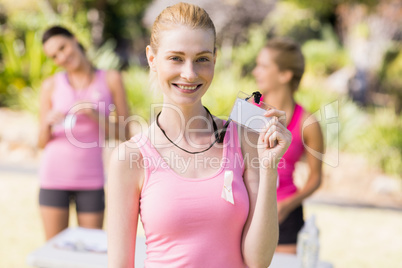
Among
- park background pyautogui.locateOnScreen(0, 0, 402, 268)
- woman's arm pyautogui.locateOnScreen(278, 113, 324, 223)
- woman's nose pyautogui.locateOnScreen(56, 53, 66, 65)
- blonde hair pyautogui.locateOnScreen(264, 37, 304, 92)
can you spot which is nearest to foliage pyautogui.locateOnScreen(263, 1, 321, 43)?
park background pyautogui.locateOnScreen(0, 0, 402, 268)

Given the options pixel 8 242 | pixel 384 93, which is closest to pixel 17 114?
pixel 8 242

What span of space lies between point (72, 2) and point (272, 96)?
10.3 meters

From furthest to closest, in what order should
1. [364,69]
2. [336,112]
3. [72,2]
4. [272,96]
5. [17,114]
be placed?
[72,2] → [364,69] → [17,114] → [336,112] → [272,96]

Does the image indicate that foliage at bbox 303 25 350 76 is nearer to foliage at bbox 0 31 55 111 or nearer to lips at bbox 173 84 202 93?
foliage at bbox 0 31 55 111

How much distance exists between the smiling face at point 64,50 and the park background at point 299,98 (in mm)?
519

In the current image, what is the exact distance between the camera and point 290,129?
2.87 m

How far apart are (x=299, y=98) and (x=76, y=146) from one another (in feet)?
19.7

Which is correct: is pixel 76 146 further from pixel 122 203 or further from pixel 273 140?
pixel 273 140

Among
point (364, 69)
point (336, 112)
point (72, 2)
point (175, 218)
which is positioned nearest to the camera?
point (175, 218)

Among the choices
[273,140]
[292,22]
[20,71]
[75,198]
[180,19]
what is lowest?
[75,198]

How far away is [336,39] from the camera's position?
1795 centimetres

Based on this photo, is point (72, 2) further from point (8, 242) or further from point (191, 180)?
point (191, 180)

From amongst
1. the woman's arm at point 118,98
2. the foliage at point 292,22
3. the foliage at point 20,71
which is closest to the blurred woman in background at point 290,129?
the woman's arm at point 118,98

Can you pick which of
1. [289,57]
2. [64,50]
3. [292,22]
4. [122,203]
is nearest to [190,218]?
[122,203]
